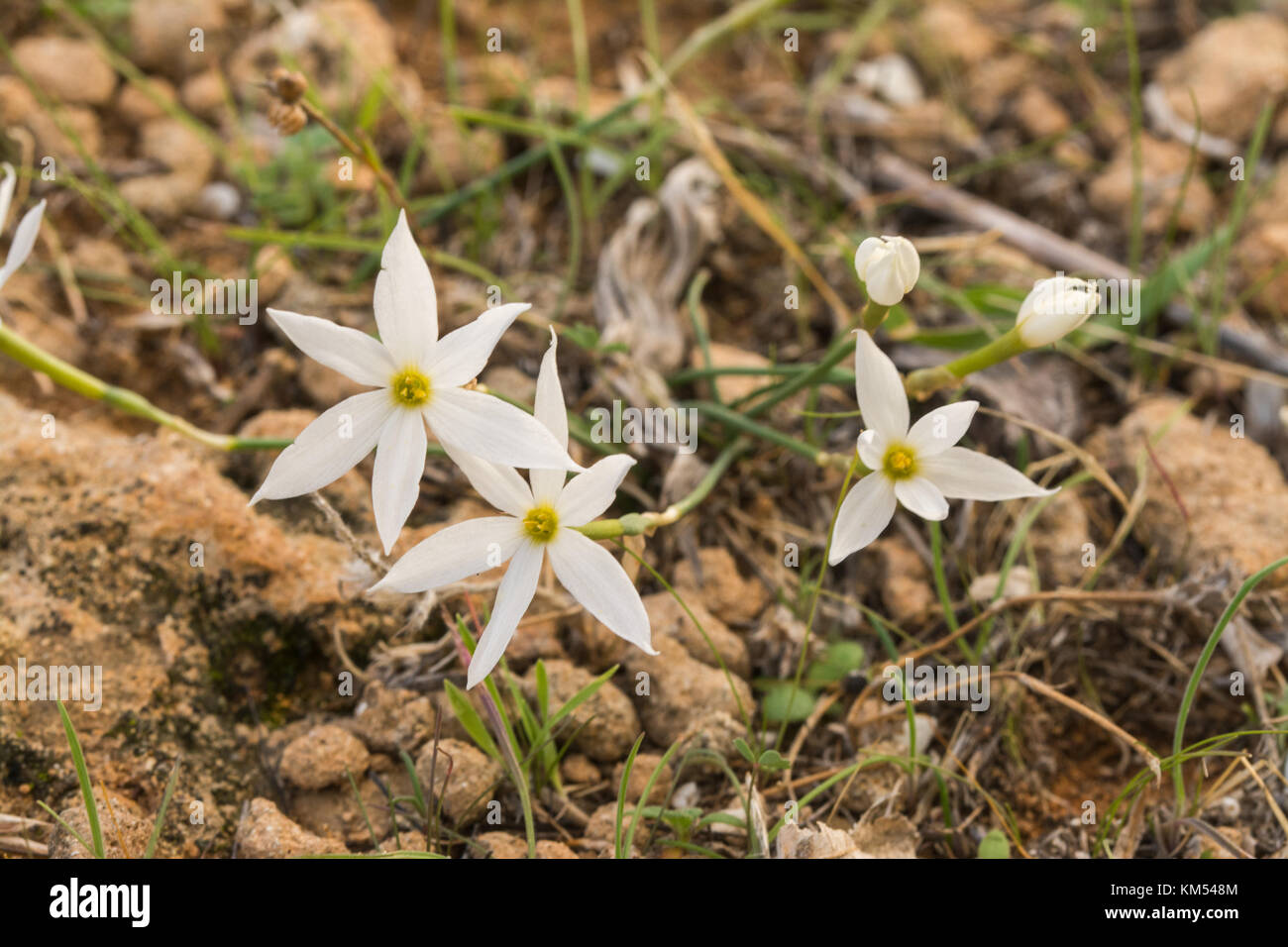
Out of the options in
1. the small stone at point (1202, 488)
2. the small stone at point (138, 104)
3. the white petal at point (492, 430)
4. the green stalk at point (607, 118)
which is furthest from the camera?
the small stone at point (138, 104)

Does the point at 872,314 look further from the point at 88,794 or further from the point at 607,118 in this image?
the point at 88,794

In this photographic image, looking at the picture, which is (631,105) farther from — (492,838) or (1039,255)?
(492,838)

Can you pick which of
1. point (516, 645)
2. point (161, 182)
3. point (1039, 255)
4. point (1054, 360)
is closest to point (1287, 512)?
point (1054, 360)

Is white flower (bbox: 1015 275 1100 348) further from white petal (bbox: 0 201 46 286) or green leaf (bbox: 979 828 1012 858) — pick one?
white petal (bbox: 0 201 46 286)

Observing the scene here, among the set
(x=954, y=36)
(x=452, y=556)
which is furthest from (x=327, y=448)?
(x=954, y=36)

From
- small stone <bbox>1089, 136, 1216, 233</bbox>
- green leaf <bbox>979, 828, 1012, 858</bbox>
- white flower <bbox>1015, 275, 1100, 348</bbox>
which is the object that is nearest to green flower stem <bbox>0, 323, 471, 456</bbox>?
white flower <bbox>1015, 275, 1100, 348</bbox>

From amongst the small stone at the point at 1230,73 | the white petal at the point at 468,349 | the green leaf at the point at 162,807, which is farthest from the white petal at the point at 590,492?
the small stone at the point at 1230,73

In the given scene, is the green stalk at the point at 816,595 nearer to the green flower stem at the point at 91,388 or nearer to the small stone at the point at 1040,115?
the green flower stem at the point at 91,388
